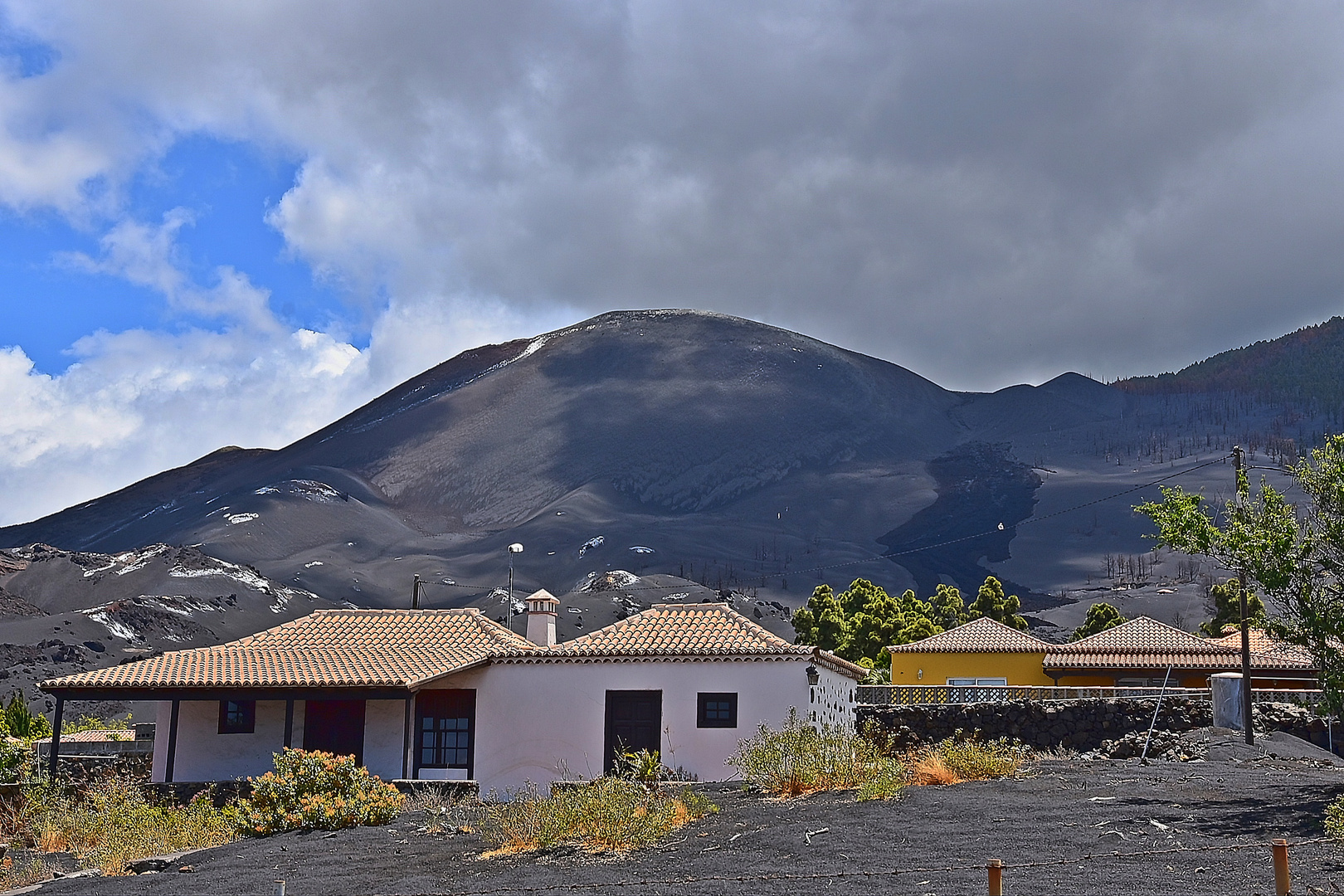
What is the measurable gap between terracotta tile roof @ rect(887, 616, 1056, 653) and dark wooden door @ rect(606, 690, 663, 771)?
54.9 feet

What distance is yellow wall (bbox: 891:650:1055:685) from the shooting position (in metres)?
40.5

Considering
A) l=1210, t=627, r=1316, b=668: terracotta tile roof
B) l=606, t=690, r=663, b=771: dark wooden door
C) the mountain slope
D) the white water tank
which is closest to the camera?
l=606, t=690, r=663, b=771: dark wooden door

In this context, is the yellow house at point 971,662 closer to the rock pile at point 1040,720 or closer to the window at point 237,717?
the rock pile at point 1040,720

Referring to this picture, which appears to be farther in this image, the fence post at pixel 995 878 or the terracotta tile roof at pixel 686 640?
the terracotta tile roof at pixel 686 640

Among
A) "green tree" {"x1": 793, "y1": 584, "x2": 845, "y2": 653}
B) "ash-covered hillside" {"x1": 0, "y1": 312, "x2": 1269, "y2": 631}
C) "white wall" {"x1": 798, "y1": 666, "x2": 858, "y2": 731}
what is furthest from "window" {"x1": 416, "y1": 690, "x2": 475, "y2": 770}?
"ash-covered hillside" {"x1": 0, "y1": 312, "x2": 1269, "y2": 631}

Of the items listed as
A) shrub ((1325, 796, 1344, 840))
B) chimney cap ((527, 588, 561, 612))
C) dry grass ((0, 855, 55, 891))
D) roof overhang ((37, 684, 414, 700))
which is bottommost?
dry grass ((0, 855, 55, 891))

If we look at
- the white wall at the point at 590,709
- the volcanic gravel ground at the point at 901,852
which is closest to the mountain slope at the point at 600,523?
the white wall at the point at 590,709

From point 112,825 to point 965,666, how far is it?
27567 mm

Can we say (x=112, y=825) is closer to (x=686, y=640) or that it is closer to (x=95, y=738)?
(x=686, y=640)

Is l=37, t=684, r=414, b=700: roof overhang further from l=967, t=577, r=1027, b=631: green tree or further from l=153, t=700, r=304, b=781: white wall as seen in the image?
l=967, t=577, r=1027, b=631: green tree

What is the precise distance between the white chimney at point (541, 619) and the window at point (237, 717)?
22.1ft

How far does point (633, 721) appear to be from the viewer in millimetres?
25938

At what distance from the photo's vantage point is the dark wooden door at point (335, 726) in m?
27.2

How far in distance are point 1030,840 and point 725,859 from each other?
3.00 m
